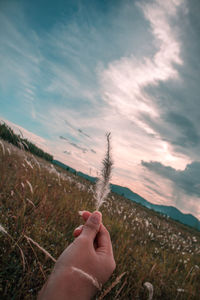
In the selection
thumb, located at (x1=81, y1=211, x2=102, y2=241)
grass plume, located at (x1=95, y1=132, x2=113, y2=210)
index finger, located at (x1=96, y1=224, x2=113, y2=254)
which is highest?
grass plume, located at (x1=95, y1=132, x2=113, y2=210)

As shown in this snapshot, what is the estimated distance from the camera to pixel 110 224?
16.3ft

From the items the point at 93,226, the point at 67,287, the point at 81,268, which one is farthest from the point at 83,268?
the point at 93,226

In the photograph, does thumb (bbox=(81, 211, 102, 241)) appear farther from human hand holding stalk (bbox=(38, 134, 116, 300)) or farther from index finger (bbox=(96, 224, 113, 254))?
index finger (bbox=(96, 224, 113, 254))

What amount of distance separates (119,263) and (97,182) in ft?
6.70

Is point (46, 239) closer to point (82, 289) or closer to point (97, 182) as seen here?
point (97, 182)

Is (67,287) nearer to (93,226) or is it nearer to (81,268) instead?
(81,268)

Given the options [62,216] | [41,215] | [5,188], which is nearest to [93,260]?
[41,215]

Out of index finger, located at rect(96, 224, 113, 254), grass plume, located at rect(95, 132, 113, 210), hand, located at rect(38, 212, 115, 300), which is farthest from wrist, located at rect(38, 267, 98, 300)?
grass plume, located at rect(95, 132, 113, 210)

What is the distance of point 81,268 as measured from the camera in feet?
4.13

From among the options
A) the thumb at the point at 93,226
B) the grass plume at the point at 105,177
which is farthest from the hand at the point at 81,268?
the grass plume at the point at 105,177

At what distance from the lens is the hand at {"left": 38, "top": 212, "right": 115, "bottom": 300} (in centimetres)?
110

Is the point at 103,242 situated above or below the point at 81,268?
above

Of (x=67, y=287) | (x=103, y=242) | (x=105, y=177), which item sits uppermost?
(x=105, y=177)

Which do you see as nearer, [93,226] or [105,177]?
[93,226]
